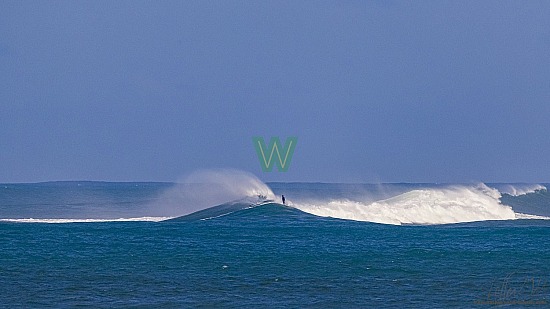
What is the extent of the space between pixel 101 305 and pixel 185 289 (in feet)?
11.2

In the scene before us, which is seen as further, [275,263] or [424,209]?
[424,209]

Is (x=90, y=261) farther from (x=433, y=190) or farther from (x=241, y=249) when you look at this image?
(x=433, y=190)

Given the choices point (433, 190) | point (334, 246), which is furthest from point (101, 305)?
point (433, 190)

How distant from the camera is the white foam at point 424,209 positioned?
55.8 m

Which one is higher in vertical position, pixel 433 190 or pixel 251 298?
pixel 433 190

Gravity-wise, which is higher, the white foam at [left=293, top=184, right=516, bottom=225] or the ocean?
the white foam at [left=293, top=184, right=516, bottom=225]

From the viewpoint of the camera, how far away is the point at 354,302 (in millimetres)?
22016

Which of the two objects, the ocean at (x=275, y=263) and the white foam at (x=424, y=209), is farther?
the white foam at (x=424, y=209)

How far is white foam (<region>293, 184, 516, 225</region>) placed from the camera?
55.8m

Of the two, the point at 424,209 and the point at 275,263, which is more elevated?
the point at 424,209

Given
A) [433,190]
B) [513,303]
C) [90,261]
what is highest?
[433,190]

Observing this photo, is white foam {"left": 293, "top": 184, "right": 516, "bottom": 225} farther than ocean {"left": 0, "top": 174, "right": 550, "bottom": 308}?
Yes

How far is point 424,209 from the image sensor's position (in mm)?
57719

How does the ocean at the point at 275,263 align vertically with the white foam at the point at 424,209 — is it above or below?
below
